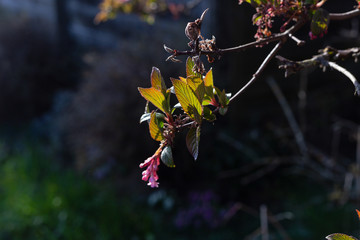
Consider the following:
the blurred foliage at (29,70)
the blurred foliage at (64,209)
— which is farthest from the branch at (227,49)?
the blurred foliage at (29,70)

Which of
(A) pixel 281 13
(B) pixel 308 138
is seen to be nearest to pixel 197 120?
(A) pixel 281 13

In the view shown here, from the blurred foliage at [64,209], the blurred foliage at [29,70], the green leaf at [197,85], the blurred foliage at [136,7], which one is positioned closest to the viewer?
the green leaf at [197,85]

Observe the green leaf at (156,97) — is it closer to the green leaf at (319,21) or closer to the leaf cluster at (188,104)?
the leaf cluster at (188,104)

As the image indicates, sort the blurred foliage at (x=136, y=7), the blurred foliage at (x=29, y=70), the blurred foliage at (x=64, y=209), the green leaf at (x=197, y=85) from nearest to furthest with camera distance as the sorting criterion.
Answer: the green leaf at (x=197, y=85) → the blurred foliage at (x=136, y=7) → the blurred foliage at (x=64, y=209) → the blurred foliage at (x=29, y=70)

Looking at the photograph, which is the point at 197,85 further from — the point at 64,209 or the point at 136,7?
the point at 64,209

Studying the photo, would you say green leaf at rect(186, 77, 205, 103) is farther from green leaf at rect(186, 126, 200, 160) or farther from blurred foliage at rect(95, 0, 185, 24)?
blurred foliage at rect(95, 0, 185, 24)

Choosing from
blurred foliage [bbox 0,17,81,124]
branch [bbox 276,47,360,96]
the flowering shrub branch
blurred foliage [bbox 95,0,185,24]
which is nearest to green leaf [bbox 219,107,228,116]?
the flowering shrub branch
